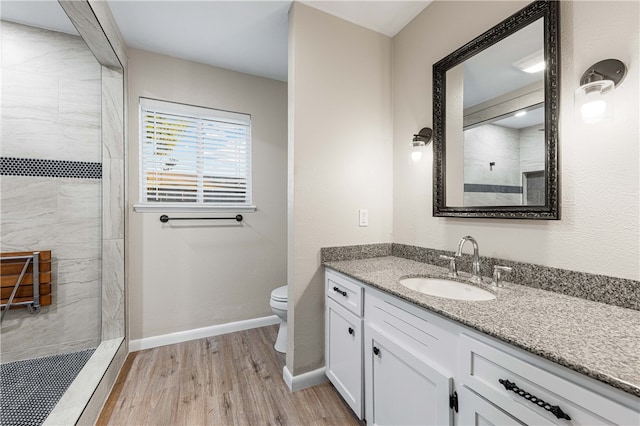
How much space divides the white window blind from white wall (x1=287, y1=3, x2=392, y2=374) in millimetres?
1058

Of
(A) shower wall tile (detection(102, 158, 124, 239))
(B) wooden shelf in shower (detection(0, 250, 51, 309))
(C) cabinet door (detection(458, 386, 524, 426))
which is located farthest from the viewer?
(A) shower wall tile (detection(102, 158, 124, 239))

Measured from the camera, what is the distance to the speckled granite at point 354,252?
182 centimetres

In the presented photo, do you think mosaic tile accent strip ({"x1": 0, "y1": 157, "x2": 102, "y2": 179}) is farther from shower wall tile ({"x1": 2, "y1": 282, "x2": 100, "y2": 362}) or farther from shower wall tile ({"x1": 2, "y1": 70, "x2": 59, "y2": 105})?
shower wall tile ({"x1": 2, "y1": 282, "x2": 100, "y2": 362})

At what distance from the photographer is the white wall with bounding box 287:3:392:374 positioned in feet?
5.72

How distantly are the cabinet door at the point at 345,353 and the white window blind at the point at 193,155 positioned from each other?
148 cm

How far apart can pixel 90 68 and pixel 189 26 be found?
0.94 m

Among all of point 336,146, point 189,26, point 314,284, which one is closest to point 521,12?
point 336,146

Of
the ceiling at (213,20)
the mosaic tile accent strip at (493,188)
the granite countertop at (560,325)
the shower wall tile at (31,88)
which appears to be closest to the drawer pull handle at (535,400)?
the granite countertop at (560,325)

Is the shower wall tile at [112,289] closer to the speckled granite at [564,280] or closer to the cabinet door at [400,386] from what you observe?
the speckled granite at [564,280]

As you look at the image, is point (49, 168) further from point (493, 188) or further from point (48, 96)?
point (493, 188)

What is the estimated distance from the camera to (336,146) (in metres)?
1.85

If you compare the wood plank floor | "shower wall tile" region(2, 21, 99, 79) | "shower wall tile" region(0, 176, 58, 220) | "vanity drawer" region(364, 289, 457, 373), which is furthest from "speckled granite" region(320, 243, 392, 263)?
"shower wall tile" region(2, 21, 99, 79)

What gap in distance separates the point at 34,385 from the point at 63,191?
1340 millimetres

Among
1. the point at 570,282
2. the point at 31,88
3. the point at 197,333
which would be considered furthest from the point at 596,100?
the point at 31,88
